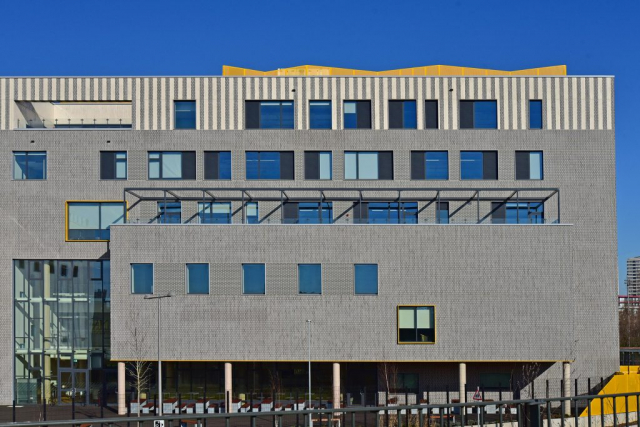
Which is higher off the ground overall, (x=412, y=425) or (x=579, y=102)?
(x=579, y=102)

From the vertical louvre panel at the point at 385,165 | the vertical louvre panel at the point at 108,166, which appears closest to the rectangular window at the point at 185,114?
the vertical louvre panel at the point at 108,166

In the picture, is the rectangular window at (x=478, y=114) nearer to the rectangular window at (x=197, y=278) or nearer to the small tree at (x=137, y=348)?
the rectangular window at (x=197, y=278)

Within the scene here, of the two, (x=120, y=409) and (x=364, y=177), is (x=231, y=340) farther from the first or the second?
(x=364, y=177)

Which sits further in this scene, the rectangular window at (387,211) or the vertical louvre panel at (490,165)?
the vertical louvre panel at (490,165)

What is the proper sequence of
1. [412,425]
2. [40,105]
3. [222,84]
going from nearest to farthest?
[412,425], [222,84], [40,105]

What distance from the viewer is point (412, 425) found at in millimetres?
37000

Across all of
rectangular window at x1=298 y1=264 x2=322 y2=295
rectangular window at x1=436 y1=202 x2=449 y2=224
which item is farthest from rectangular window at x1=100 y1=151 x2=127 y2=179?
rectangular window at x1=436 y1=202 x2=449 y2=224

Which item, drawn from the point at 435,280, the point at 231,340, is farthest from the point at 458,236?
the point at 231,340

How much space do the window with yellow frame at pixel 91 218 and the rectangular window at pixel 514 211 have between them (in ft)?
66.8

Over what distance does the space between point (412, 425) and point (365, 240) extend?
9.33 metres

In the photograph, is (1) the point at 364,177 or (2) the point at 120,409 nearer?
(2) the point at 120,409

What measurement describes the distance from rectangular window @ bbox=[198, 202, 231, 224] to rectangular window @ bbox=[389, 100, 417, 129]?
33.1 feet

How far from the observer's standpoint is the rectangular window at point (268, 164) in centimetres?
4625

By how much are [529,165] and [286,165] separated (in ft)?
43.9
